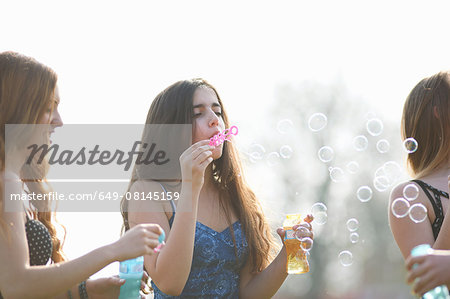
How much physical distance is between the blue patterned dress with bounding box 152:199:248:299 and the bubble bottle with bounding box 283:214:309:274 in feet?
0.85

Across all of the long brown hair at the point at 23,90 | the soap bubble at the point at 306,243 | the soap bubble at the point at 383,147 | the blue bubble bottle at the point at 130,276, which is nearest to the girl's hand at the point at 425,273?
the soap bubble at the point at 306,243

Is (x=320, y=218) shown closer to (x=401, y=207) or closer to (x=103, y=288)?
(x=401, y=207)

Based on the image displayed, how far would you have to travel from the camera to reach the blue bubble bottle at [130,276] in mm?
2557

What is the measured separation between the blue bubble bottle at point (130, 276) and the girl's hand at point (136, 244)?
27 centimetres

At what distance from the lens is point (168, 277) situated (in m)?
2.67

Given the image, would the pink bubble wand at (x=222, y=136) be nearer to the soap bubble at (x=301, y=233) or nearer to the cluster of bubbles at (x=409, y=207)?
the soap bubble at (x=301, y=233)

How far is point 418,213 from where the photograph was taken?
2635 mm

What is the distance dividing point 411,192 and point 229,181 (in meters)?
1.03

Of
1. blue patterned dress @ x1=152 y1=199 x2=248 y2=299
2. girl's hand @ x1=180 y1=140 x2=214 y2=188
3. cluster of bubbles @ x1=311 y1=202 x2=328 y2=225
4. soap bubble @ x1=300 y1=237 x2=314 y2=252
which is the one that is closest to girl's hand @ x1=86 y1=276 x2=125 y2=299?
blue patterned dress @ x1=152 y1=199 x2=248 y2=299

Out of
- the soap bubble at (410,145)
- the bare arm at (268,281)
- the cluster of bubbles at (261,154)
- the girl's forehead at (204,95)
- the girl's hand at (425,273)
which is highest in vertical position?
the girl's forehead at (204,95)

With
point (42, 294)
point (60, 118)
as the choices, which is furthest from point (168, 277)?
point (60, 118)

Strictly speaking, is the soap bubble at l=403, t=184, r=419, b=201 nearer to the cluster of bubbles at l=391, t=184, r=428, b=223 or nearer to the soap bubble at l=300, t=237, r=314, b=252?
the cluster of bubbles at l=391, t=184, r=428, b=223

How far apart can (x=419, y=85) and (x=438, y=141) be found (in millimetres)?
302

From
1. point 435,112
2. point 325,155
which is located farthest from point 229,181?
point 435,112
